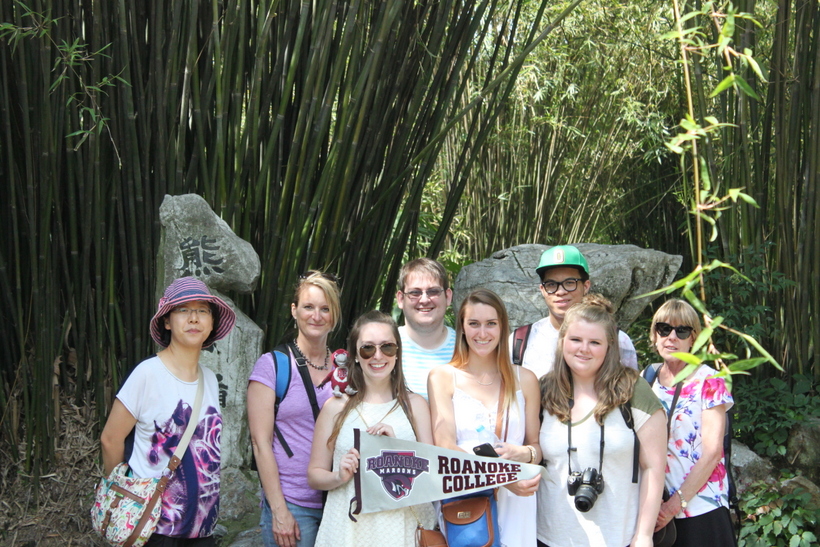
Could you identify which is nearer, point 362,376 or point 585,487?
point 585,487

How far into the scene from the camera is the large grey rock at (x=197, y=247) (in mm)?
2393

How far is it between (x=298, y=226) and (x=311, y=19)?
0.71 meters

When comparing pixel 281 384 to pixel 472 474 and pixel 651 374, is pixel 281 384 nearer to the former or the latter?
pixel 472 474

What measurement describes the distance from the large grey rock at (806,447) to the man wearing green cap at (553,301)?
162 cm

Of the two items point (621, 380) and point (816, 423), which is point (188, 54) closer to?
point (621, 380)

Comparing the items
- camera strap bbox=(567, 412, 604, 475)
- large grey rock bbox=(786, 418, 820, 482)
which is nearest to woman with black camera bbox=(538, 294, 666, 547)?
camera strap bbox=(567, 412, 604, 475)

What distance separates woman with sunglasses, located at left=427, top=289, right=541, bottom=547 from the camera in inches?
77.1

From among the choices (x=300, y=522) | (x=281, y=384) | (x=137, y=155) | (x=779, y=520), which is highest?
(x=137, y=155)

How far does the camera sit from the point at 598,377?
2035 mm

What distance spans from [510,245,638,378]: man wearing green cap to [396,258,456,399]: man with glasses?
0.21 metres

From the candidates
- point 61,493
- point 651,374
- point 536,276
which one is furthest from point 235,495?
point 536,276

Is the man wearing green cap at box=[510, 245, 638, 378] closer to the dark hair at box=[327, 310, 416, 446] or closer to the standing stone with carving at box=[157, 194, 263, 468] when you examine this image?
the dark hair at box=[327, 310, 416, 446]

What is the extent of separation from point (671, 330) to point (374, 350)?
82cm

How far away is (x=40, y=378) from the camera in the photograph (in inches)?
100
